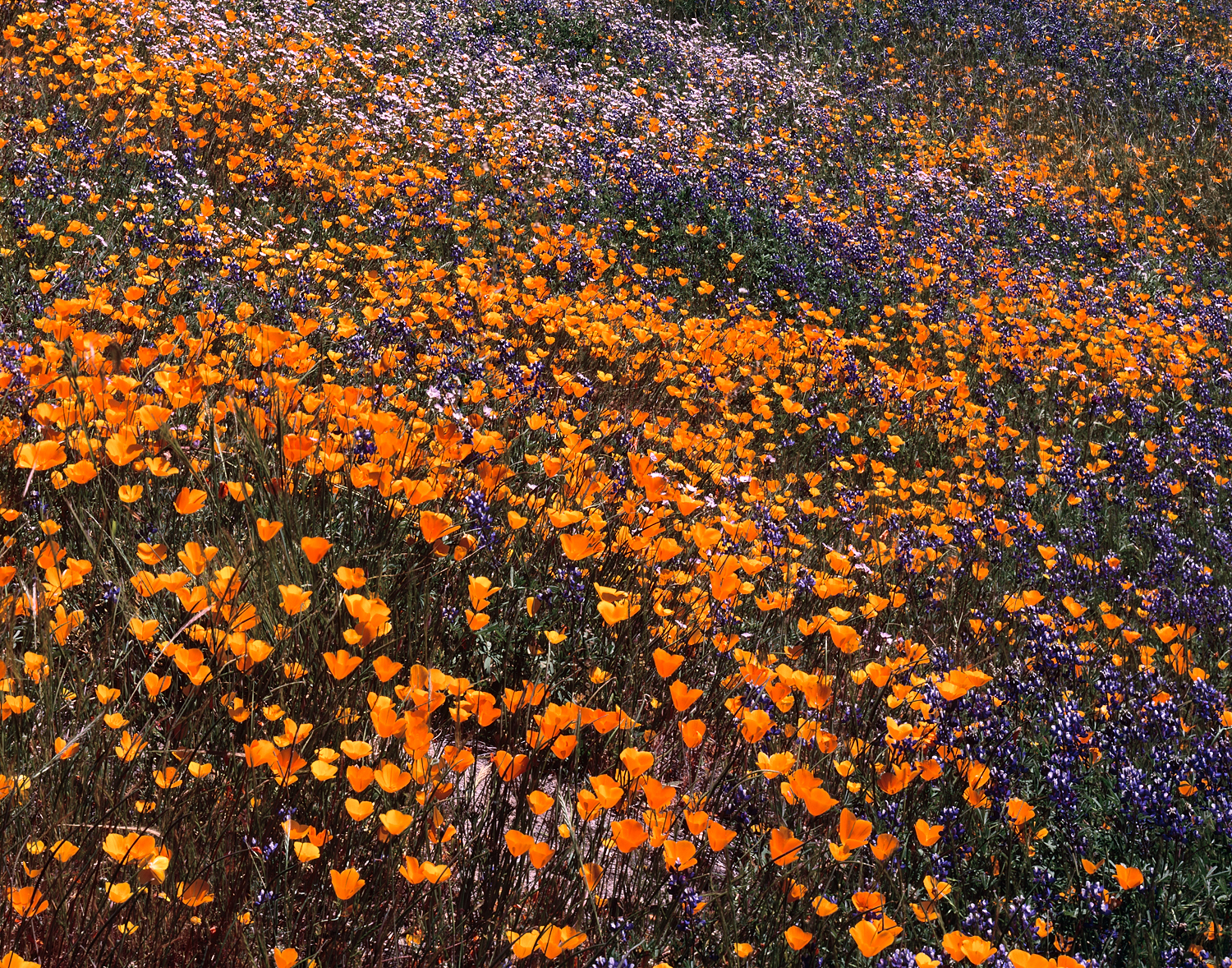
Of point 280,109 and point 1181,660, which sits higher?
point 1181,660

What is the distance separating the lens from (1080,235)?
1021cm

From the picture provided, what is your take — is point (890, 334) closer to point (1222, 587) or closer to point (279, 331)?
point (1222, 587)

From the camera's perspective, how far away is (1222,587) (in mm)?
4066

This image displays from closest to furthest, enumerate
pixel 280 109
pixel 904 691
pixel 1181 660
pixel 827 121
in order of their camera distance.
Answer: pixel 904 691
pixel 1181 660
pixel 280 109
pixel 827 121

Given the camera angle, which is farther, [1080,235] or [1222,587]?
[1080,235]

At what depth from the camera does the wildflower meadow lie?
163 centimetres

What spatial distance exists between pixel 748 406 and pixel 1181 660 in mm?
2767

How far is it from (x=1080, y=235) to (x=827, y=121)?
3.49 meters

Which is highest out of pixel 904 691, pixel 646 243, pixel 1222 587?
pixel 904 691

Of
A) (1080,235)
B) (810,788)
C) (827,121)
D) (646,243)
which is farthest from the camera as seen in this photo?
(827,121)

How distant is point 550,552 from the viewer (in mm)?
2842

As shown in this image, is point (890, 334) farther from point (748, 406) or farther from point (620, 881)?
point (620, 881)

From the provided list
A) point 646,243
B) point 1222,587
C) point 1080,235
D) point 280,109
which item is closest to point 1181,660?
point 1222,587

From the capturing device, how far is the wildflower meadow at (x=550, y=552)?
1633 mm
